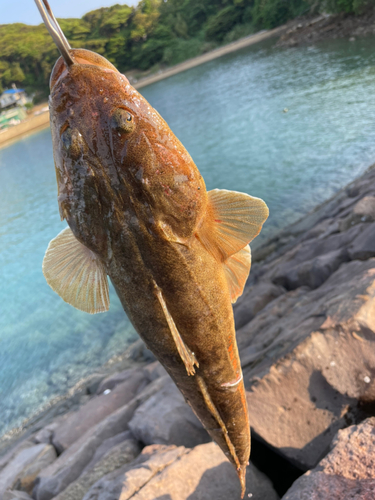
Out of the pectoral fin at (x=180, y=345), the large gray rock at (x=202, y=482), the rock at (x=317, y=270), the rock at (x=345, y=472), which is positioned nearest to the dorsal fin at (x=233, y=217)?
the pectoral fin at (x=180, y=345)

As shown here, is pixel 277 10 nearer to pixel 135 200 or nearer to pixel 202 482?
pixel 135 200

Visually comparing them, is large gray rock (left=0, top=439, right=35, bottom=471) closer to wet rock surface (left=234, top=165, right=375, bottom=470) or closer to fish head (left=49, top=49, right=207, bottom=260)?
wet rock surface (left=234, top=165, right=375, bottom=470)

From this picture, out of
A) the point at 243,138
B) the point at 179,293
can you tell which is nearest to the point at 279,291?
the point at 179,293

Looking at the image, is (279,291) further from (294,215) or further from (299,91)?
(299,91)

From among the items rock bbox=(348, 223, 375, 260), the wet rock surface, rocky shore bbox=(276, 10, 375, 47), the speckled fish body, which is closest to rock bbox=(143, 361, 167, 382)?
the wet rock surface

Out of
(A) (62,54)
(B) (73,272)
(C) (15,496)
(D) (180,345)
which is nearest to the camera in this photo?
(A) (62,54)

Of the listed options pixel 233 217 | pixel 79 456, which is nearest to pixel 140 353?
pixel 79 456

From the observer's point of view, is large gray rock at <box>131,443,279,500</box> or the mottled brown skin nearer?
the mottled brown skin
